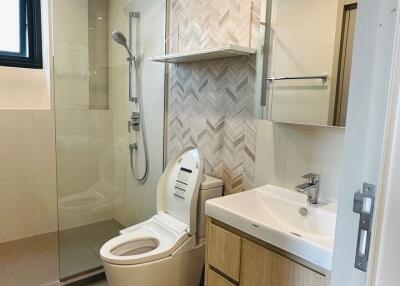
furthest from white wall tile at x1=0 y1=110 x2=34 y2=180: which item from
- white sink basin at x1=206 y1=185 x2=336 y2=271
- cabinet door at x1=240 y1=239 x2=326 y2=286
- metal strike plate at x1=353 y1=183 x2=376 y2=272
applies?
metal strike plate at x1=353 y1=183 x2=376 y2=272

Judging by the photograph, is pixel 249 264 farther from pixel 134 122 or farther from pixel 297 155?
pixel 134 122

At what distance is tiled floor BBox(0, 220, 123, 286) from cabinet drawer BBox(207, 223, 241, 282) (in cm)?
112

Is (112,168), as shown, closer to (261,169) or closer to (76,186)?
(76,186)

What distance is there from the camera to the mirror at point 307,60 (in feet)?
4.19

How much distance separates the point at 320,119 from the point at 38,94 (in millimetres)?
2396


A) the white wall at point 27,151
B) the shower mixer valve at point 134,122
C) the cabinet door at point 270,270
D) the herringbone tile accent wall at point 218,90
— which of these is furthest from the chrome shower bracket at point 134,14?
the cabinet door at point 270,270

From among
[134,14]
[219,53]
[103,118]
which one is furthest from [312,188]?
[134,14]

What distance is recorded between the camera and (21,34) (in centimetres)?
265

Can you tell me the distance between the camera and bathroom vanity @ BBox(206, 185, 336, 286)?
105cm

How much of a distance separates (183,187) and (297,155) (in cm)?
71

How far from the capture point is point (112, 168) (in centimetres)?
270

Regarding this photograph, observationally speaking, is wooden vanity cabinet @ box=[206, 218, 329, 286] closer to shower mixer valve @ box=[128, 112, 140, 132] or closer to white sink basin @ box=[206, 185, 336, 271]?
white sink basin @ box=[206, 185, 336, 271]

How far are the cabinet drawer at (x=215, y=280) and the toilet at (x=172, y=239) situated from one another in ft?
0.99

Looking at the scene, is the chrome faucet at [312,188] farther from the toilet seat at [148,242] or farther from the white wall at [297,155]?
the toilet seat at [148,242]
